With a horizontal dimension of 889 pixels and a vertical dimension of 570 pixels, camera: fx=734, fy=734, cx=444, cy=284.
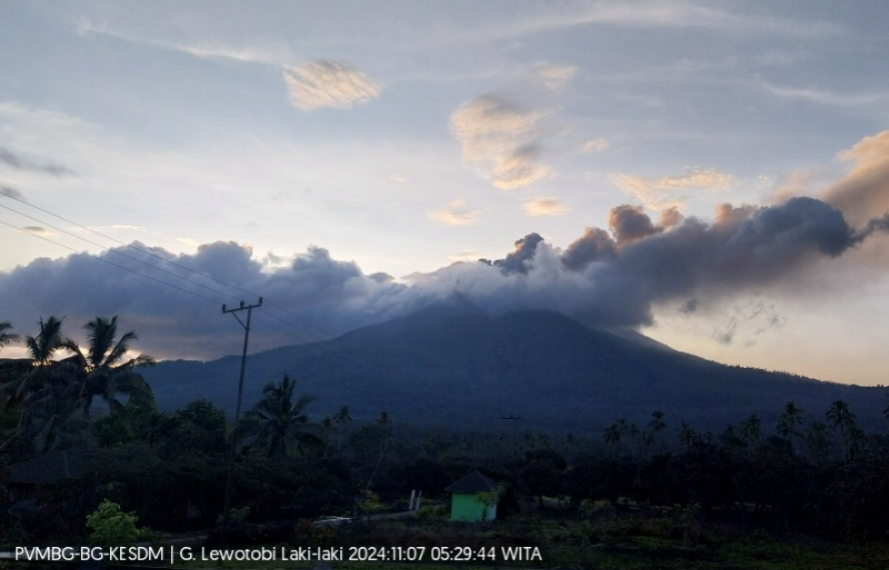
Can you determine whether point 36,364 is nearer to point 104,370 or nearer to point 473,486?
point 104,370

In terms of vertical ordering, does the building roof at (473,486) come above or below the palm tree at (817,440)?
below

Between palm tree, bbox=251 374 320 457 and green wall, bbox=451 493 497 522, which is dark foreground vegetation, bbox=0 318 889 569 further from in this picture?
green wall, bbox=451 493 497 522

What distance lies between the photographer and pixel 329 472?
4125 cm

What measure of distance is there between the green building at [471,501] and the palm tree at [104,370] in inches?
629

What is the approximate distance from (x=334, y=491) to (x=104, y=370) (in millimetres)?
12525

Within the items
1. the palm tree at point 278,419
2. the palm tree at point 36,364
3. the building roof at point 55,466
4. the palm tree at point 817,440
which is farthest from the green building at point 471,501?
the palm tree at point 817,440

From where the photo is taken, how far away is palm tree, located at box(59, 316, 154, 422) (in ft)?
112

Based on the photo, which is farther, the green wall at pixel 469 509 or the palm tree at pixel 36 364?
the green wall at pixel 469 509

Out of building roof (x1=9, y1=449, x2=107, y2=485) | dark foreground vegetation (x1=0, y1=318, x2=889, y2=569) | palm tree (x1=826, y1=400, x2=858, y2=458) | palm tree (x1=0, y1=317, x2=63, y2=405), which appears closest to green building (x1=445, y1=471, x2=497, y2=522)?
dark foreground vegetation (x1=0, y1=318, x2=889, y2=569)

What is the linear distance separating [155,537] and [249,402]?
6944 inches

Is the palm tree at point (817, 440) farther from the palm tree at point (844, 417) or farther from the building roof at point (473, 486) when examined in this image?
the building roof at point (473, 486)

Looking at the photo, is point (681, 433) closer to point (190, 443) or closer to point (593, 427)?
point (190, 443)

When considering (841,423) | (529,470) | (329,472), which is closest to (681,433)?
(841,423)

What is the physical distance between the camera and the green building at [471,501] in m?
36.4
